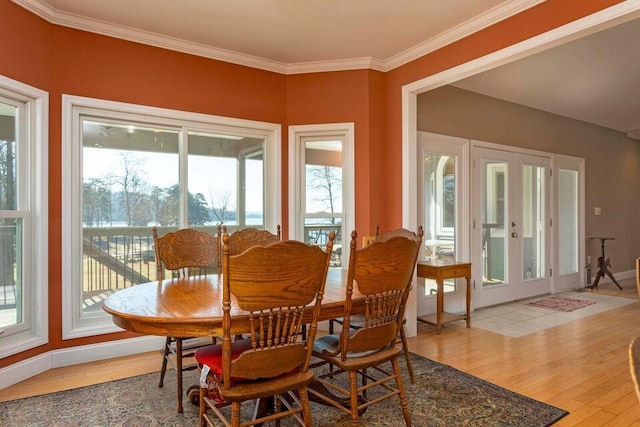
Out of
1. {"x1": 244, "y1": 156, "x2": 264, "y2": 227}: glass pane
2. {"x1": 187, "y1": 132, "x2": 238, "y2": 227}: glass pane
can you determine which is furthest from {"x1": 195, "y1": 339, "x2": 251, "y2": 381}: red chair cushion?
{"x1": 244, "y1": 156, "x2": 264, "y2": 227}: glass pane

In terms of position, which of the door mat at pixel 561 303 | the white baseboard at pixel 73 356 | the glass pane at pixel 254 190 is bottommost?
the door mat at pixel 561 303

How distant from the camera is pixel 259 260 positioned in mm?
1507

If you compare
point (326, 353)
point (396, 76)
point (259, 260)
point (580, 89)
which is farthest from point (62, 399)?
point (580, 89)

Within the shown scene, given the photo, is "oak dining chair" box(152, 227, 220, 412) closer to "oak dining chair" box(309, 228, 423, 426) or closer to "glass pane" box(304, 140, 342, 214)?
"oak dining chair" box(309, 228, 423, 426)

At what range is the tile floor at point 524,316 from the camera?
3.97 metres

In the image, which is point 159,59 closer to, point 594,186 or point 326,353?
point 326,353

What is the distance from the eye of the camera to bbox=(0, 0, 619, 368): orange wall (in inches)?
109

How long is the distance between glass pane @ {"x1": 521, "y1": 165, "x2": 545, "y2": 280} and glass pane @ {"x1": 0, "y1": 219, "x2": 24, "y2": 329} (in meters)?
5.42

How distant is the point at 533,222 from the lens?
5402mm

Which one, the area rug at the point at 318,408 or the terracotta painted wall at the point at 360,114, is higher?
the terracotta painted wall at the point at 360,114

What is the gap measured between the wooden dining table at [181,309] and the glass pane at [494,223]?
3.03 metres

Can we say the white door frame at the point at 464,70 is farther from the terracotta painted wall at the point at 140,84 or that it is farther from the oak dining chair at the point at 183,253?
the oak dining chair at the point at 183,253

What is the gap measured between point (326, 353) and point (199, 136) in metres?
2.51

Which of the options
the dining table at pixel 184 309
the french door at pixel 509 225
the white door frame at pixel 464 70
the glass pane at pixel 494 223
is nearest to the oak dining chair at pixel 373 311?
the dining table at pixel 184 309
